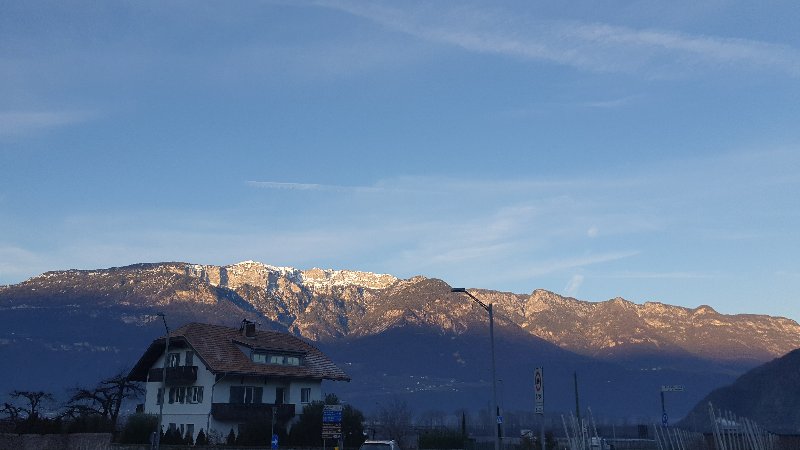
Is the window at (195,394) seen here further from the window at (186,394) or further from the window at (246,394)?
the window at (246,394)

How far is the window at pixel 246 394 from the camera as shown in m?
73.2

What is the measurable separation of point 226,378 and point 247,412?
12.4 feet

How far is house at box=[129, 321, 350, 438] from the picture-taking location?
237 ft

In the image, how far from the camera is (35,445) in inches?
2576

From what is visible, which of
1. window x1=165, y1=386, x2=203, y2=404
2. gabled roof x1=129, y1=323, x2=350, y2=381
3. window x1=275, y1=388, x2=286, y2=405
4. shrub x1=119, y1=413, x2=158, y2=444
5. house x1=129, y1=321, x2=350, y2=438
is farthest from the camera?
window x1=275, y1=388, x2=286, y2=405

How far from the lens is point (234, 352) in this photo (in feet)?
249

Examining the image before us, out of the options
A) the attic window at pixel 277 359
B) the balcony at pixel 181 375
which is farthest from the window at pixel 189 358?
the attic window at pixel 277 359

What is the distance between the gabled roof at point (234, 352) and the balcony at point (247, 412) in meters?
3.00

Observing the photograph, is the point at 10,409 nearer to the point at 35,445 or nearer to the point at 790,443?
the point at 35,445

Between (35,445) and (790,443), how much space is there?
5900 cm

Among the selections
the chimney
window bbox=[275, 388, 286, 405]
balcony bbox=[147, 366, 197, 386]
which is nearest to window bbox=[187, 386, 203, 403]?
balcony bbox=[147, 366, 197, 386]

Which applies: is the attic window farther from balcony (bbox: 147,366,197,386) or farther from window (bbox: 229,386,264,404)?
balcony (bbox: 147,366,197,386)

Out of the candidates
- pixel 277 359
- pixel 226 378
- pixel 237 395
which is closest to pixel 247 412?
pixel 237 395

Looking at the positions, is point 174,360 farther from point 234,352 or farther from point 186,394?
point 234,352
